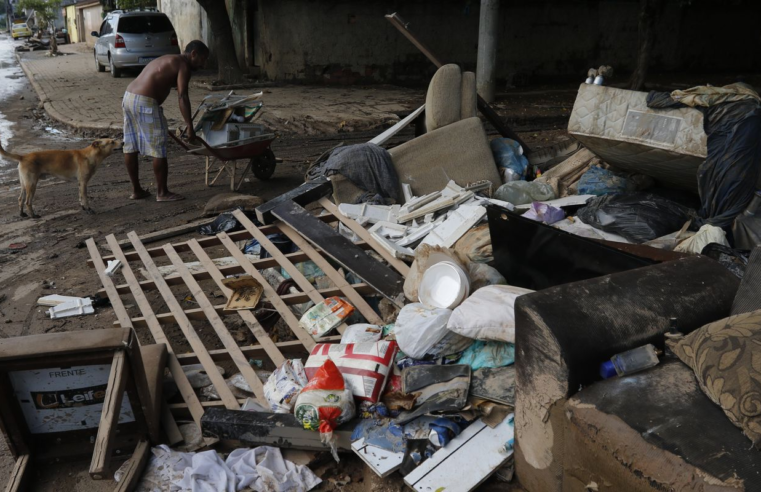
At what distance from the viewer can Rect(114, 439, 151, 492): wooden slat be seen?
8.98 ft

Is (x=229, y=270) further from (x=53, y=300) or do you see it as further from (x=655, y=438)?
(x=655, y=438)

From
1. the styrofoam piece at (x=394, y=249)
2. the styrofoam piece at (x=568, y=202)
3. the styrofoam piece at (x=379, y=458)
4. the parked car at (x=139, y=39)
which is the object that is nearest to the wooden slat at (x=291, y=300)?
the styrofoam piece at (x=394, y=249)

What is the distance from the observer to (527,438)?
8.11 ft

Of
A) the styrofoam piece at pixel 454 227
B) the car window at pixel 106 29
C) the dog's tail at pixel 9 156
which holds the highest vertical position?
the car window at pixel 106 29

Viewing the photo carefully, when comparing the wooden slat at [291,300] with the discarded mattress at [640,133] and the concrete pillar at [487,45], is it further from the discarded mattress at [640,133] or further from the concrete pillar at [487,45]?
the concrete pillar at [487,45]

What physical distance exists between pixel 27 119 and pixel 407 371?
12561 millimetres

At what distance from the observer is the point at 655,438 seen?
1991 mm

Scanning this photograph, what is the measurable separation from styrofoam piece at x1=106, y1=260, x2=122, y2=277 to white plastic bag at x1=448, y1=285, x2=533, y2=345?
3.06 metres

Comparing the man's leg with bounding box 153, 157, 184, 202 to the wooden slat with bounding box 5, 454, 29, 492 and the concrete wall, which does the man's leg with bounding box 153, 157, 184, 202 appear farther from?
the concrete wall

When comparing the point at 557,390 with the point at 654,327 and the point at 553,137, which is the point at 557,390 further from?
the point at 553,137

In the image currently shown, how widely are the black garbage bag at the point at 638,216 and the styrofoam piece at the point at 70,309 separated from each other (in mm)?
3803

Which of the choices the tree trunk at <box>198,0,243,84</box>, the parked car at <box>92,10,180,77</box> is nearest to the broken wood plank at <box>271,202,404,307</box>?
the tree trunk at <box>198,0,243,84</box>

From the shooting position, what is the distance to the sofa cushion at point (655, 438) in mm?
A: 1859

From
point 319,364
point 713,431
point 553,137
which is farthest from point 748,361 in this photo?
point 553,137
